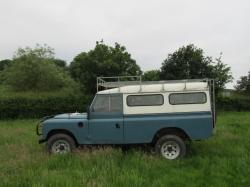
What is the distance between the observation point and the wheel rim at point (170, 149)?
10477 millimetres

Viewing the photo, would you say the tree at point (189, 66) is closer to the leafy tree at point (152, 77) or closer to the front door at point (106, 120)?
the leafy tree at point (152, 77)

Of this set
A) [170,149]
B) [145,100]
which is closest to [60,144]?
[145,100]

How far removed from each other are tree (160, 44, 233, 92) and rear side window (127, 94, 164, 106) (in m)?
22.2

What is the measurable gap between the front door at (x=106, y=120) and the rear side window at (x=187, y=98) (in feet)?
5.02

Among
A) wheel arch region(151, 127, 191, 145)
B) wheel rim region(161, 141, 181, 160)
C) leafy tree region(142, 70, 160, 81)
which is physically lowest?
wheel rim region(161, 141, 181, 160)

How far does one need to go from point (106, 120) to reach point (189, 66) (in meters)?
23.6

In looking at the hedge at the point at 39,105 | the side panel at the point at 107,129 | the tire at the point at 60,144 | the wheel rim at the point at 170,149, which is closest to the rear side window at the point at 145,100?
the side panel at the point at 107,129

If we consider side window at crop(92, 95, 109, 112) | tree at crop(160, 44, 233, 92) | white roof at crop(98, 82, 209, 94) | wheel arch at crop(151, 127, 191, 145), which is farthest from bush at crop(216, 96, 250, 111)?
side window at crop(92, 95, 109, 112)

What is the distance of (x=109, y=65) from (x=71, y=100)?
685cm

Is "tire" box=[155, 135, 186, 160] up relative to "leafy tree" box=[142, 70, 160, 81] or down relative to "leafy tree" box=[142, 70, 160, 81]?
down

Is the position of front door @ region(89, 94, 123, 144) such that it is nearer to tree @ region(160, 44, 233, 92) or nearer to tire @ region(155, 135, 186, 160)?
tire @ region(155, 135, 186, 160)

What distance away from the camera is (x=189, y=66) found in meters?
33.2

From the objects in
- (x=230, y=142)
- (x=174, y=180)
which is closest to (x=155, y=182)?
(x=174, y=180)

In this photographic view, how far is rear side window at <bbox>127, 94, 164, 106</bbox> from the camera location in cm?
1078
